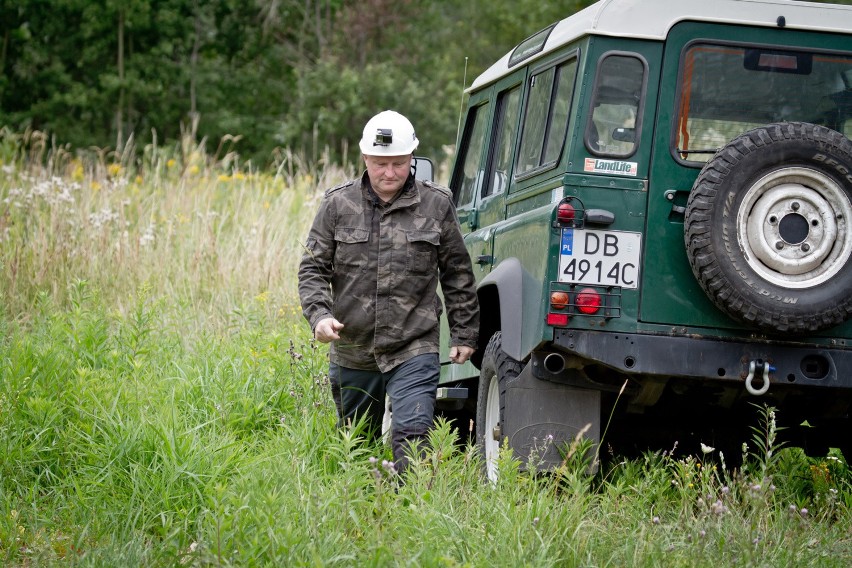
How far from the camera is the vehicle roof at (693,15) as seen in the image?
563cm

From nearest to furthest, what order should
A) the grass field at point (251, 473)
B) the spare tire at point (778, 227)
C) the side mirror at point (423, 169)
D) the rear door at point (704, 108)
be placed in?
the grass field at point (251, 473) < the spare tire at point (778, 227) < the rear door at point (704, 108) < the side mirror at point (423, 169)

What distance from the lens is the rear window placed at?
5.67 m

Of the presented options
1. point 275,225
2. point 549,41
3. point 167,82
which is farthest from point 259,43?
point 549,41

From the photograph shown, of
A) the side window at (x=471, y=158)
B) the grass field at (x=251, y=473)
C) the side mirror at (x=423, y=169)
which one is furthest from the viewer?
the side window at (x=471, y=158)

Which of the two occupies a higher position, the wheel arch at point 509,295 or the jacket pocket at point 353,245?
the jacket pocket at point 353,245

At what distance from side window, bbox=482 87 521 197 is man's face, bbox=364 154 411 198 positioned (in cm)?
110

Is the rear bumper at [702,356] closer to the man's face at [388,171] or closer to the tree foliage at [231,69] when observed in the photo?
the man's face at [388,171]

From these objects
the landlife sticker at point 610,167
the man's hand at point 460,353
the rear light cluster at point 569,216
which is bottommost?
→ the man's hand at point 460,353

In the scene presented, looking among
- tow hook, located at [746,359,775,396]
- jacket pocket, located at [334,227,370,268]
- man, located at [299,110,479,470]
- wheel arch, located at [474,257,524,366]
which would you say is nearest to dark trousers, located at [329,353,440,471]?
man, located at [299,110,479,470]

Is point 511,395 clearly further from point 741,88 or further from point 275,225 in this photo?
point 275,225

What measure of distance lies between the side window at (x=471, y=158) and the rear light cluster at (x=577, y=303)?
2.11 metres

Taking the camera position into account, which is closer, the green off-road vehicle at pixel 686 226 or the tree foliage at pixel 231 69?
the green off-road vehicle at pixel 686 226

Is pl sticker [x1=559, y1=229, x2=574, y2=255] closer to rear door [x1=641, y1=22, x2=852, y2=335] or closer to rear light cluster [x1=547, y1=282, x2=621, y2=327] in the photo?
rear light cluster [x1=547, y1=282, x2=621, y2=327]

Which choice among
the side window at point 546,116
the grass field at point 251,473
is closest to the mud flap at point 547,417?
the grass field at point 251,473
